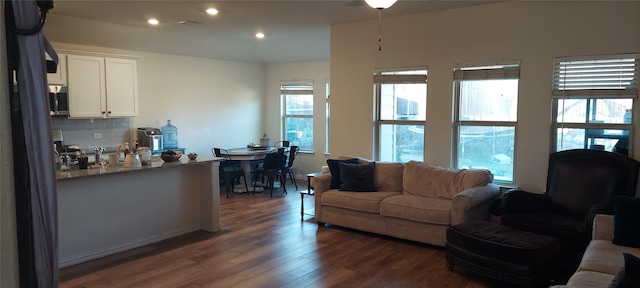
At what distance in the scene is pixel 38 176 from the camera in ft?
4.94

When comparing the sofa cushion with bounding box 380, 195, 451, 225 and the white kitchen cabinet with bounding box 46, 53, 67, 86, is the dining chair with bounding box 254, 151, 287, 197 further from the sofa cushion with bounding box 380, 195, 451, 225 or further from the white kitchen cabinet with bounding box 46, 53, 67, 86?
the white kitchen cabinet with bounding box 46, 53, 67, 86

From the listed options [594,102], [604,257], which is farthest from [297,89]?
[604,257]

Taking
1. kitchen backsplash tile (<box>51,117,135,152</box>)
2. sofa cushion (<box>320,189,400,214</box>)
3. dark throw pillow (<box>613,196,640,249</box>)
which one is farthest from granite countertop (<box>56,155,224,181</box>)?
dark throw pillow (<box>613,196,640,249</box>)

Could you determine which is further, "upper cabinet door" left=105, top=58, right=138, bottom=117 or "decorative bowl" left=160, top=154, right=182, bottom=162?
"upper cabinet door" left=105, top=58, right=138, bottom=117

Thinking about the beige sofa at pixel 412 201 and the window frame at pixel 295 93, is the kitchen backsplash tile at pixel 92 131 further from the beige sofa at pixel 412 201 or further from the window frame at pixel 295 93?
the beige sofa at pixel 412 201

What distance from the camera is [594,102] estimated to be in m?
4.65

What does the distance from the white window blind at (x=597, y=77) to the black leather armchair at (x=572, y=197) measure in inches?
24.8

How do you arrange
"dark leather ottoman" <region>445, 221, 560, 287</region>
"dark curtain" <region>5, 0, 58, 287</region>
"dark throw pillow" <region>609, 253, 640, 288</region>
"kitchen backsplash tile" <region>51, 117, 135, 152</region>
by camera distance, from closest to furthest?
"dark curtain" <region>5, 0, 58, 287</region> → "dark throw pillow" <region>609, 253, 640, 288</region> → "dark leather ottoman" <region>445, 221, 560, 287</region> → "kitchen backsplash tile" <region>51, 117, 135, 152</region>

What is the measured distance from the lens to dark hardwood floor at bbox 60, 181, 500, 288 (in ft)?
12.5

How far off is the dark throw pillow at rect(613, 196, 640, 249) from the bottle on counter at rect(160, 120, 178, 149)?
6609 millimetres

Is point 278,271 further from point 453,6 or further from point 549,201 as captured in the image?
point 453,6

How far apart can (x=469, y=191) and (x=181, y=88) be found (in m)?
5.65

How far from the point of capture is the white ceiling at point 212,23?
204 inches

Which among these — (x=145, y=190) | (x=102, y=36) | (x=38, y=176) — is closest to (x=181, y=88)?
(x=102, y=36)
